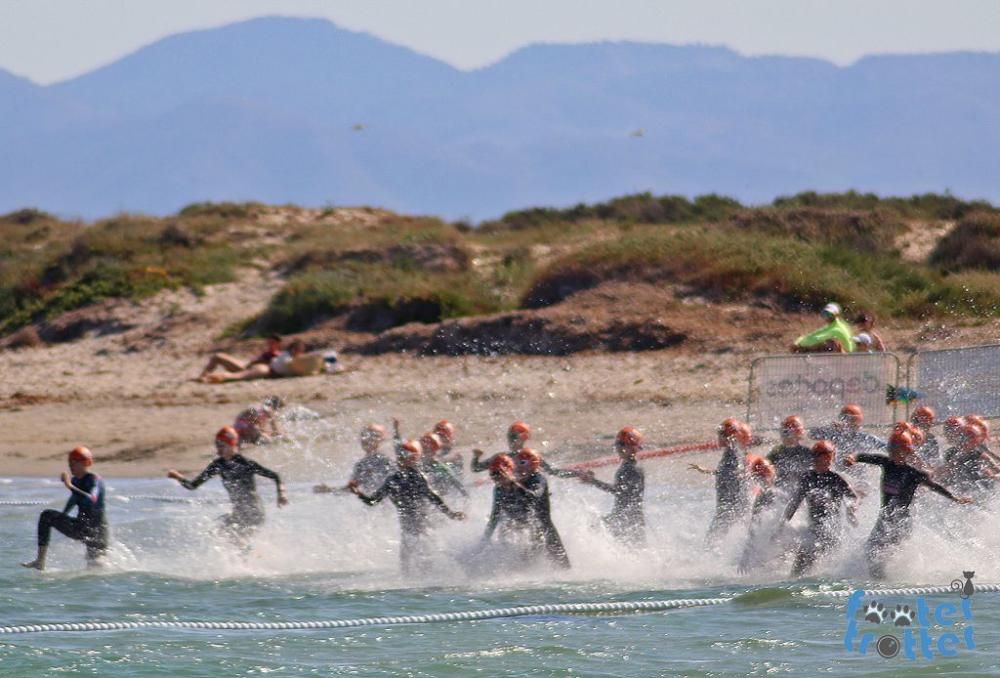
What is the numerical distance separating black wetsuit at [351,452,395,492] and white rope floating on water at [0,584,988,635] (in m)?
1.88

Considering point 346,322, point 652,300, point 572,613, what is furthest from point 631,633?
point 346,322

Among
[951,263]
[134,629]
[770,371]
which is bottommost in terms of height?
[134,629]

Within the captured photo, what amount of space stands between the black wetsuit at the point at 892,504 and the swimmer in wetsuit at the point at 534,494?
2.48 meters

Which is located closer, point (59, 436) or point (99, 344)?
point (59, 436)

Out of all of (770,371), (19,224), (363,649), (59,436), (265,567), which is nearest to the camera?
(363,649)

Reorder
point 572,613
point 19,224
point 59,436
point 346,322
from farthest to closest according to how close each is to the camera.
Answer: point 19,224
point 346,322
point 59,436
point 572,613

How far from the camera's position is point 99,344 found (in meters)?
28.5

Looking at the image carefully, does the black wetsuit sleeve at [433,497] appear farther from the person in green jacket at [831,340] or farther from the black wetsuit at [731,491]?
the person in green jacket at [831,340]

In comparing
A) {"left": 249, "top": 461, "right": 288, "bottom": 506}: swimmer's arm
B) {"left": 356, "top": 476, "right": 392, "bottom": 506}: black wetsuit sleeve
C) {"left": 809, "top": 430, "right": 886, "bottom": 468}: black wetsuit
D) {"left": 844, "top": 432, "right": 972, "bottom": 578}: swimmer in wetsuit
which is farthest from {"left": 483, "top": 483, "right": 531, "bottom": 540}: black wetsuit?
{"left": 809, "top": 430, "right": 886, "bottom": 468}: black wetsuit

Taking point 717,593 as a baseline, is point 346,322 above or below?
above

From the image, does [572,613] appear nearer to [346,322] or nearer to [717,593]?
[717,593]

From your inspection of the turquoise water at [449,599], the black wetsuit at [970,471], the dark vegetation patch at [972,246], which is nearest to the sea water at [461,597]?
the turquoise water at [449,599]

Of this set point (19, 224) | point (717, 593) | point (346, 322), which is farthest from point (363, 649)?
point (19, 224)

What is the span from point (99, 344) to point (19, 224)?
1810cm
